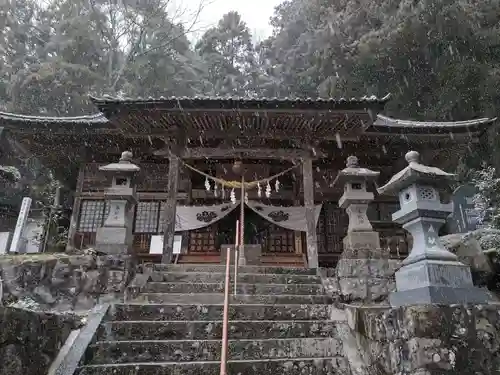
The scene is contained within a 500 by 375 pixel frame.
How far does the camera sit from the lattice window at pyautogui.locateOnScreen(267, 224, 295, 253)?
42.1ft

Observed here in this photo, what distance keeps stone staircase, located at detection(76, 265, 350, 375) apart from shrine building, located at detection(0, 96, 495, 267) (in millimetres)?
2523

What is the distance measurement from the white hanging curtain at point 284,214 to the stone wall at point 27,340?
24.5ft

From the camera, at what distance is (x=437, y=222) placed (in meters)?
5.11

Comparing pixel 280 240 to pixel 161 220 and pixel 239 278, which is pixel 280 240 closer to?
pixel 161 220

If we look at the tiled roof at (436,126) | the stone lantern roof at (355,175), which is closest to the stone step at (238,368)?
the stone lantern roof at (355,175)

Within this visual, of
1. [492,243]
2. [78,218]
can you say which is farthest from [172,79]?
[492,243]

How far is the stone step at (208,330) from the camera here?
5.30 meters

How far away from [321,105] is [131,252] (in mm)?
5449

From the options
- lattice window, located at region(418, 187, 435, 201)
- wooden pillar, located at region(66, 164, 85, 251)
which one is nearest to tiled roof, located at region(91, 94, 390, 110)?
lattice window, located at region(418, 187, 435, 201)

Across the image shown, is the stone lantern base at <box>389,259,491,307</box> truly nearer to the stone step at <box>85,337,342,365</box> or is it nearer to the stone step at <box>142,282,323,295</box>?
the stone step at <box>85,337,342,365</box>

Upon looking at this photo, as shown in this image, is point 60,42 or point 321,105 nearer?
point 321,105

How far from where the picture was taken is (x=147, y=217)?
1244cm

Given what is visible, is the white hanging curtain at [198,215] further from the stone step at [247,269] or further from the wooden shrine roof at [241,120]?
the stone step at [247,269]

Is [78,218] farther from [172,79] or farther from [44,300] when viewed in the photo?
[172,79]
